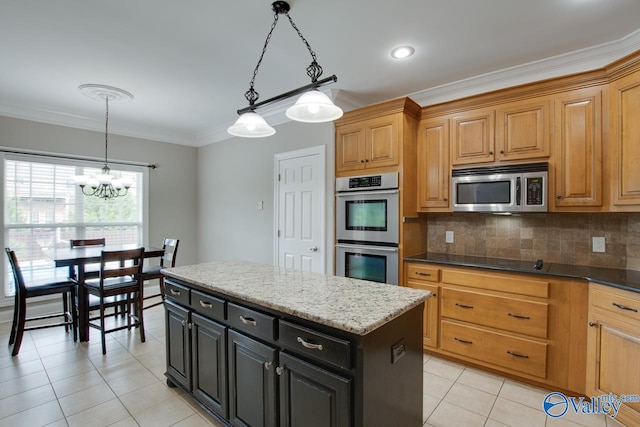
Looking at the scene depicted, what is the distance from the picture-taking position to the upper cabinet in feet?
8.20

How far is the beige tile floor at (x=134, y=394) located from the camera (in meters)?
2.00

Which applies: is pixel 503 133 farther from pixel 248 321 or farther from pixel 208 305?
pixel 208 305

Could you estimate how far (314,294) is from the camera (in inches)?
64.1

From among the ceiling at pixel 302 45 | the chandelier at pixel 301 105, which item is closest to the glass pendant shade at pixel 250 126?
the chandelier at pixel 301 105

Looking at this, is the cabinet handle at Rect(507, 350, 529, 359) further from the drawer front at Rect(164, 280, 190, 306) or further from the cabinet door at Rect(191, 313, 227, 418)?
the drawer front at Rect(164, 280, 190, 306)

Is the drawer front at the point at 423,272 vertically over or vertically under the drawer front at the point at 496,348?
over

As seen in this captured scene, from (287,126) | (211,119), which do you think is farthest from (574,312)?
(211,119)

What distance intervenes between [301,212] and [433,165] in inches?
62.9

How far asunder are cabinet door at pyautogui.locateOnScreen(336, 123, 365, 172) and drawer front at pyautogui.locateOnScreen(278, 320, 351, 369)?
2.13m

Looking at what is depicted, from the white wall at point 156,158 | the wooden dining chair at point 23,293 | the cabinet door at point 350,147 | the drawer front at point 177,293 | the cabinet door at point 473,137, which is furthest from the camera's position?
the white wall at point 156,158

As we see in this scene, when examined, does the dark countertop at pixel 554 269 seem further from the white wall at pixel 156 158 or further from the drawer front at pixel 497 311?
the white wall at pixel 156 158

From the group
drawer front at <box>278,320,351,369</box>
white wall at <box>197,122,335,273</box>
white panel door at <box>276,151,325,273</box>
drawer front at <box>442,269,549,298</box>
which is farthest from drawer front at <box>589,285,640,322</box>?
white panel door at <box>276,151,325,273</box>

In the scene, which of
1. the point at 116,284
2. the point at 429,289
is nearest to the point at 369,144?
the point at 429,289

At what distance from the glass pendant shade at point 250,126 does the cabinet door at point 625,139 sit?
2427 millimetres
